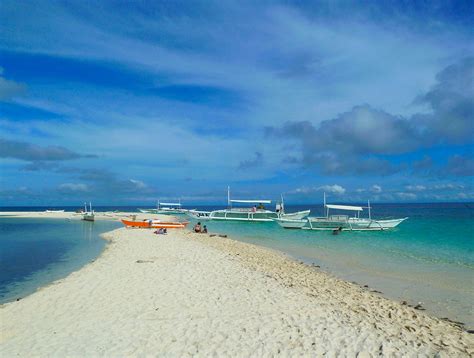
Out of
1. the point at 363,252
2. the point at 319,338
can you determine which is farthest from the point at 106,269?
the point at 363,252

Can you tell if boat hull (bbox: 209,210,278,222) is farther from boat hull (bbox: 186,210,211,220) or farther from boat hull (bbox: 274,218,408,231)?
boat hull (bbox: 274,218,408,231)

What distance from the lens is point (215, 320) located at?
10.1 metres

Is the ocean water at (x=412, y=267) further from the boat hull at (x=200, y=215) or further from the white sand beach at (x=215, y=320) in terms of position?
the boat hull at (x=200, y=215)

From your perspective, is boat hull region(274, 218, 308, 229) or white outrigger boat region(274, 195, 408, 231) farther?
boat hull region(274, 218, 308, 229)

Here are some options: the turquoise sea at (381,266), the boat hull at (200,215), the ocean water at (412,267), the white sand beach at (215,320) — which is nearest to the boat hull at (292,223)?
the ocean water at (412,267)

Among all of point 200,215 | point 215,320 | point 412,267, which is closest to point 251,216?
point 200,215

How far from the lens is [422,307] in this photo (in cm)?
1345

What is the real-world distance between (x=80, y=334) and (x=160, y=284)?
524 centimetres

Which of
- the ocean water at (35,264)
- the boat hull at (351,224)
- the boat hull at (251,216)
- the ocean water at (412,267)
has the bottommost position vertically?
the ocean water at (412,267)

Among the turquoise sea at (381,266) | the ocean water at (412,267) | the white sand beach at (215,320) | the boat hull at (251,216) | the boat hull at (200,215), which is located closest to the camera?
the white sand beach at (215,320)

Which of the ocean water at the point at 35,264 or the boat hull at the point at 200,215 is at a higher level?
the boat hull at the point at 200,215

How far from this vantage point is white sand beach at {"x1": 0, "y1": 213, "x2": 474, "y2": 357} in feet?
27.5

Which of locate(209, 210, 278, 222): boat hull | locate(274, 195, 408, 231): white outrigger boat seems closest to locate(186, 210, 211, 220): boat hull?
locate(209, 210, 278, 222): boat hull

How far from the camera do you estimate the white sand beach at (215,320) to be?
27.5 feet
